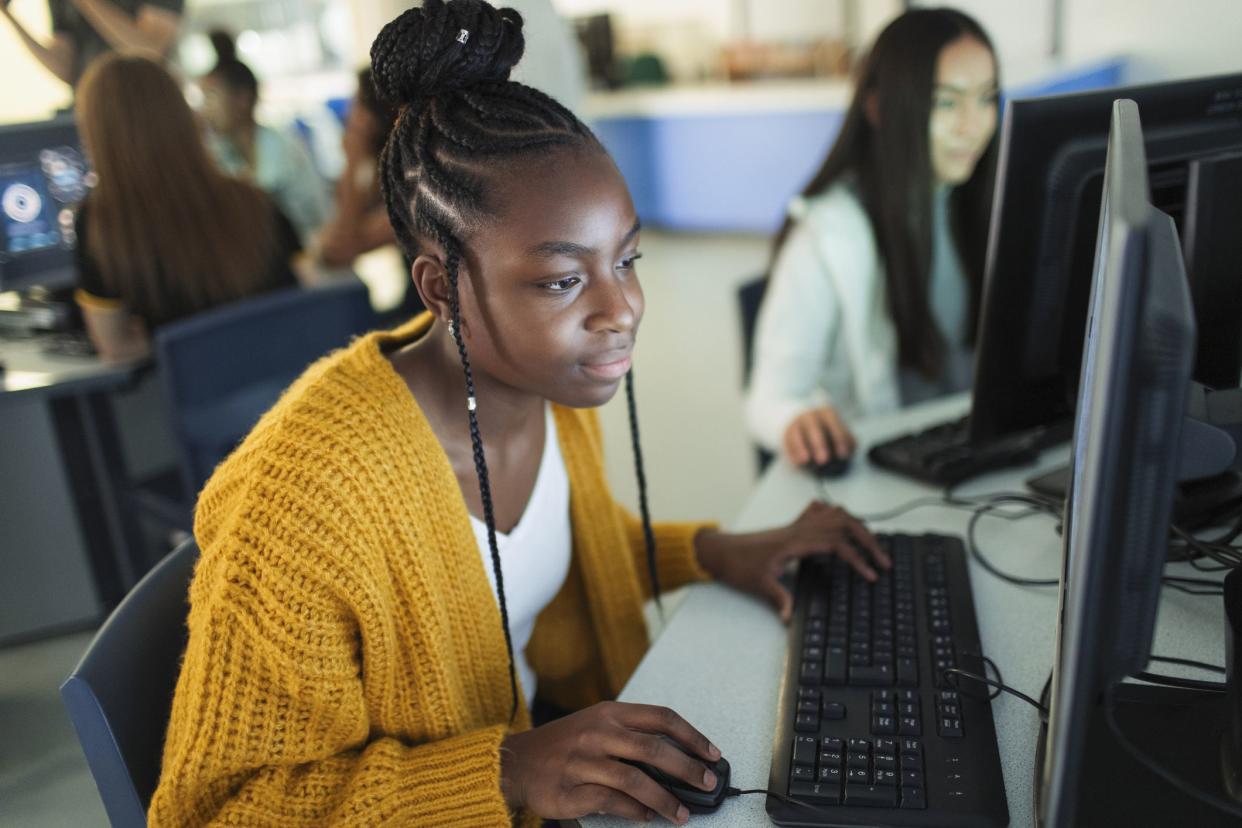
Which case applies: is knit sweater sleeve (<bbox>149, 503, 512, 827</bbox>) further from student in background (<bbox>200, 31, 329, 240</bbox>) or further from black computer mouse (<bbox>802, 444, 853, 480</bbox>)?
student in background (<bbox>200, 31, 329, 240</bbox>)

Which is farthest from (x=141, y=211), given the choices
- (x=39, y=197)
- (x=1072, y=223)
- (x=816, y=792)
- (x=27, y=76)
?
(x=816, y=792)

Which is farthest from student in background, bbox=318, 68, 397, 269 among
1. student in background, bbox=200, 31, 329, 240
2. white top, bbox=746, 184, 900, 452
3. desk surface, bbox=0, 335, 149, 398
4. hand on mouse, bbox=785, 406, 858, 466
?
hand on mouse, bbox=785, 406, 858, 466

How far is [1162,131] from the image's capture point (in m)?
0.97

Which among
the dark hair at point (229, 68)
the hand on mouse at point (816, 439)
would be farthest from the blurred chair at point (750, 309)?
the dark hair at point (229, 68)

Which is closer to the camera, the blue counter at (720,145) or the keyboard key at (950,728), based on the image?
the keyboard key at (950,728)

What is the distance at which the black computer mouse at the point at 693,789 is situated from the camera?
725mm

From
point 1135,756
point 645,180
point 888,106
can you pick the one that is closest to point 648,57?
point 645,180

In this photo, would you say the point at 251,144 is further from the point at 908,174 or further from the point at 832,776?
the point at 832,776

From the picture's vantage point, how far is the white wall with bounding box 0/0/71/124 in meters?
2.54

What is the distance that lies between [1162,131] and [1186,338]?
0.61 metres

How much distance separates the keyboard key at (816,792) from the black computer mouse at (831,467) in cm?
62

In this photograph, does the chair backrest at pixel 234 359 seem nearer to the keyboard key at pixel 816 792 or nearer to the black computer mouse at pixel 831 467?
the black computer mouse at pixel 831 467

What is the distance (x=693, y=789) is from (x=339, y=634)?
286mm

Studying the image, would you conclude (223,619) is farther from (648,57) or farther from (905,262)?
(648,57)
